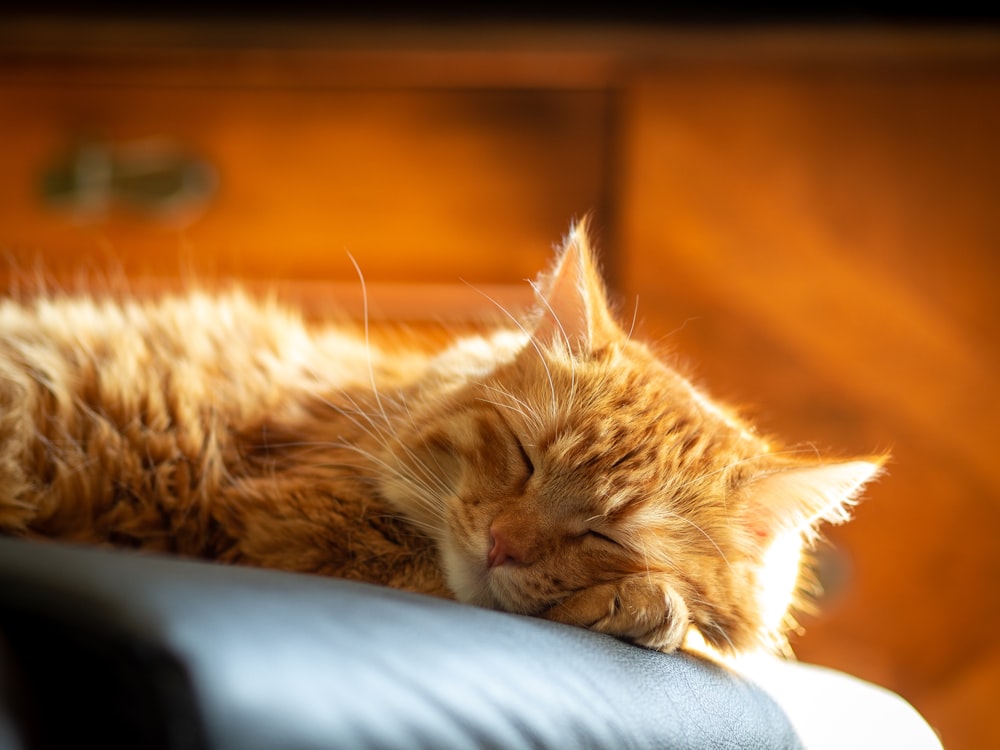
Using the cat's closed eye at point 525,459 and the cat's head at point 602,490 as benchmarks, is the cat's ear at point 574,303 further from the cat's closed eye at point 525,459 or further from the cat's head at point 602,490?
the cat's closed eye at point 525,459

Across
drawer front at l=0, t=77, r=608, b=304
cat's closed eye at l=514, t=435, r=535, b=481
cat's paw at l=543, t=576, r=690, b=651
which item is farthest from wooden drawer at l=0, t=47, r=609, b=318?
cat's paw at l=543, t=576, r=690, b=651

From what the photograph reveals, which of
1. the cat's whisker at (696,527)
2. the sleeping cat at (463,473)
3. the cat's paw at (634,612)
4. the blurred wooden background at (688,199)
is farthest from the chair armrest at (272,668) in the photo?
the blurred wooden background at (688,199)

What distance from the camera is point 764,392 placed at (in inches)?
94.4

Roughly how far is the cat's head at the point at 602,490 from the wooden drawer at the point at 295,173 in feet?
3.85

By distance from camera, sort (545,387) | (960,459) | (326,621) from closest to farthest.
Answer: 1. (326,621)
2. (545,387)
3. (960,459)

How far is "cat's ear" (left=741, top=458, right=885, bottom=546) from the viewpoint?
3.91 ft

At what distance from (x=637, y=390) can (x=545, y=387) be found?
134mm

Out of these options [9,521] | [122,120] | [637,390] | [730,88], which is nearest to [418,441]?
[637,390]

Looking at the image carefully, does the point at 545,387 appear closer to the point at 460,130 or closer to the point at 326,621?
the point at 326,621

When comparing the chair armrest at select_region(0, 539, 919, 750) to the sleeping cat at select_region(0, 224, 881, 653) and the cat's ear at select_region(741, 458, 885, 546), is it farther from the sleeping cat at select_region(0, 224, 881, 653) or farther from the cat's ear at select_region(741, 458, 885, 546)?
the cat's ear at select_region(741, 458, 885, 546)

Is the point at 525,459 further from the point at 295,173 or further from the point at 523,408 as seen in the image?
the point at 295,173

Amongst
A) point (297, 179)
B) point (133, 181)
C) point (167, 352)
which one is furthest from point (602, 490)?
point (133, 181)

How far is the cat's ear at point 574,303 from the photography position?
133 cm

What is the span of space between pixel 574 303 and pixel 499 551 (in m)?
0.43
